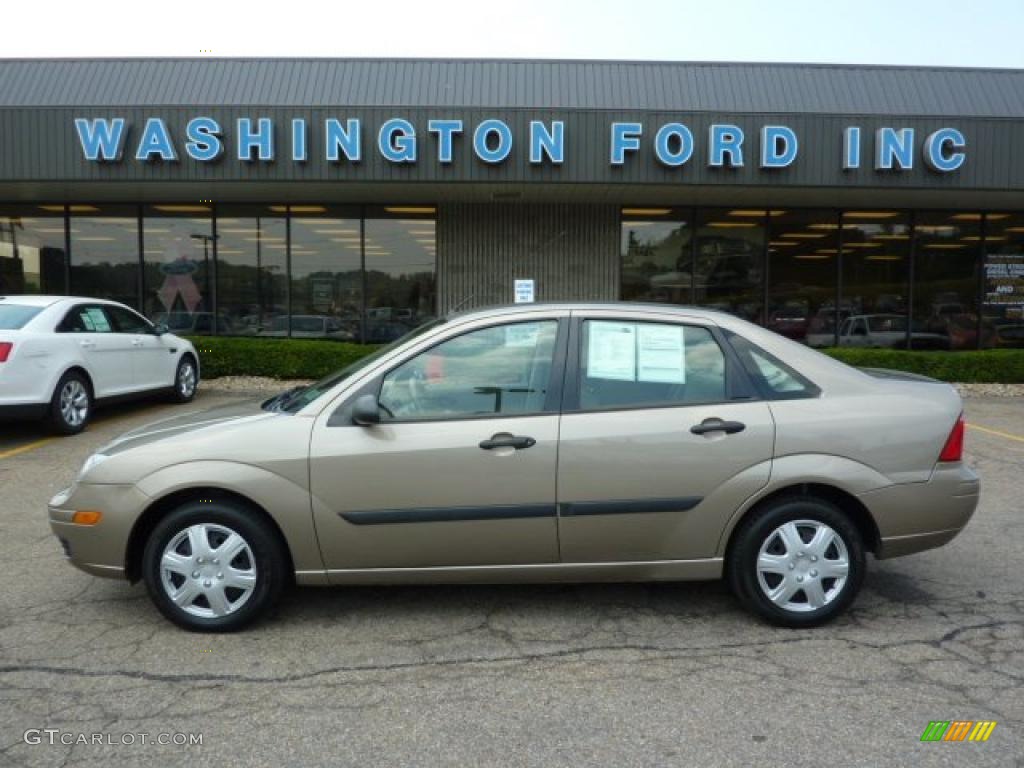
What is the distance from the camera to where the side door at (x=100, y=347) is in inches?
351

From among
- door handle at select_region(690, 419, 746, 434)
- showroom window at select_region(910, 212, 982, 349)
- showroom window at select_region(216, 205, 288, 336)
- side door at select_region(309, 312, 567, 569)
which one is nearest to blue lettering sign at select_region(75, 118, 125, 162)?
showroom window at select_region(216, 205, 288, 336)

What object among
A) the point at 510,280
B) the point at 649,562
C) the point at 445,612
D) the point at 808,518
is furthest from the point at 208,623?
the point at 510,280

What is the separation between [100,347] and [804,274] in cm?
1169

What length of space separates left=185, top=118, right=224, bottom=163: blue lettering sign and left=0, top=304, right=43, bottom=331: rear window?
14.6 ft

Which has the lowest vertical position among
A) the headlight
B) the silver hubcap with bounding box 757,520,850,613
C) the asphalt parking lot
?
the asphalt parking lot

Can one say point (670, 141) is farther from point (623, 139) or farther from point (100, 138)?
point (100, 138)

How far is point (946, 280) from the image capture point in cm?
1532

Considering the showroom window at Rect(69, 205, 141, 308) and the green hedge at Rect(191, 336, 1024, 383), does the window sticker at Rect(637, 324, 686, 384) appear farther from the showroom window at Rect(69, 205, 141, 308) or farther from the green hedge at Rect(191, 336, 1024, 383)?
the showroom window at Rect(69, 205, 141, 308)

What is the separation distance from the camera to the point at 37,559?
4914 millimetres

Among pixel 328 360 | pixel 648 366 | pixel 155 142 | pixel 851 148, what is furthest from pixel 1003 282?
pixel 155 142

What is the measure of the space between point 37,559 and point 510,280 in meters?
10.9

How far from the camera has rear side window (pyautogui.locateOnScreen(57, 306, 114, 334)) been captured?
8.84 m

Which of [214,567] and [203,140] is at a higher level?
[203,140]

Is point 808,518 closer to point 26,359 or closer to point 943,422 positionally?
point 943,422
